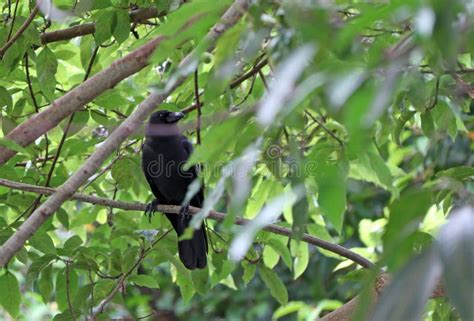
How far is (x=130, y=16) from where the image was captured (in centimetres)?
306

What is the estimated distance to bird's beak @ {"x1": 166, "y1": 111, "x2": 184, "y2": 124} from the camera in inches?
138

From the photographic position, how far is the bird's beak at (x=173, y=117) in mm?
3505

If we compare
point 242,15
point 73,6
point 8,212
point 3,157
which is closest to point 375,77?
point 242,15

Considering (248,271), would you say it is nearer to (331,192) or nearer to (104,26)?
(104,26)

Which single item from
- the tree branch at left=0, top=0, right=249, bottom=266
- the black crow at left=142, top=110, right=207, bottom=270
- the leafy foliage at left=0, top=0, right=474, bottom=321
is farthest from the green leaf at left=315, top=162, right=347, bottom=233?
the black crow at left=142, top=110, right=207, bottom=270

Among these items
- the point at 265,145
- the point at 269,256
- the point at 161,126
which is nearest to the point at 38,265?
the point at 269,256

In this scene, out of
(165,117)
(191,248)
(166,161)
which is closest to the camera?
(191,248)

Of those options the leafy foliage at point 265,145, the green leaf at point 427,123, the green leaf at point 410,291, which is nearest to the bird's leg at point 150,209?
the leafy foliage at point 265,145

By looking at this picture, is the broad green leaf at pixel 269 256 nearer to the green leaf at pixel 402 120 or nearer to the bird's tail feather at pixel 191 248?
the bird's tail feather at pixel 191 248

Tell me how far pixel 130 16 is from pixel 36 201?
0.76 metres

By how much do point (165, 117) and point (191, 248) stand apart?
2.47 ft

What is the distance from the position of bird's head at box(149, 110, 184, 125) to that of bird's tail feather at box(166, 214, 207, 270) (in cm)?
44

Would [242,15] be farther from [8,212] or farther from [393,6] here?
[8,212]

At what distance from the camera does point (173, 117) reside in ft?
12.3
